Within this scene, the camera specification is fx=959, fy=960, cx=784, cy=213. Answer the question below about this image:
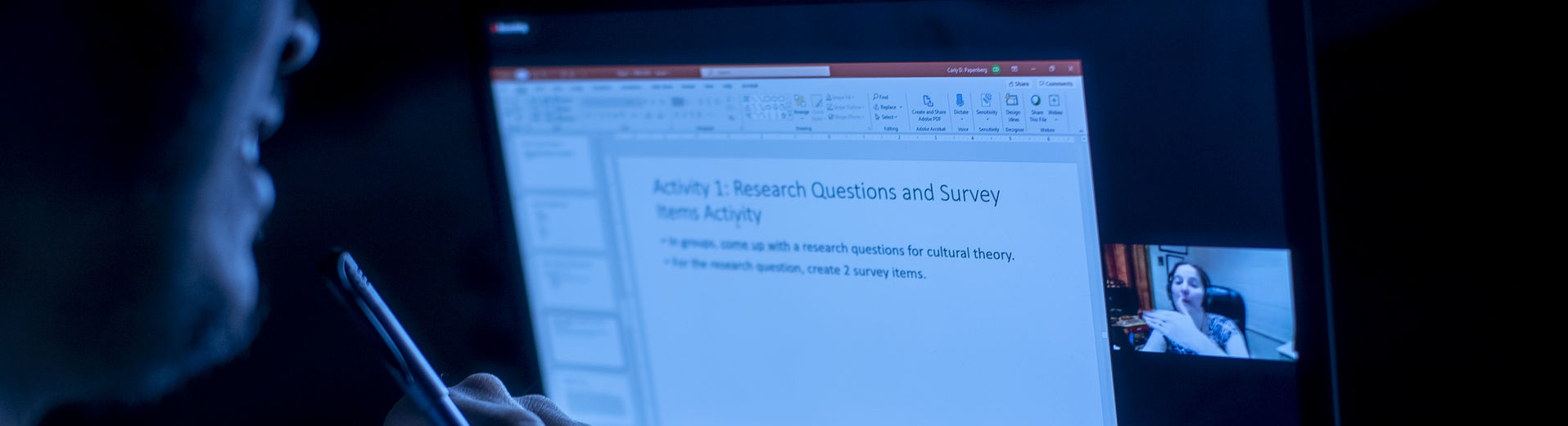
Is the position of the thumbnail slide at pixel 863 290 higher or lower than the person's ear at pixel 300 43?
lower

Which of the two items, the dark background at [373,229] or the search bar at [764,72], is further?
the dark background at [373,229]

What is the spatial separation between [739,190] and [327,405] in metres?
0.48

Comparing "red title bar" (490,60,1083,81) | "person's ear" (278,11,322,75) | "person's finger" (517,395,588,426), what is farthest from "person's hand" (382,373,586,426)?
"person's ear" (278,11,322,75)

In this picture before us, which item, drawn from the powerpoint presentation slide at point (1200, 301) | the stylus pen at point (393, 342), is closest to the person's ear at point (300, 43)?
the stylus pen at point (393, 342)

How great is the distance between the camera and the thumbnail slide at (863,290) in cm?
52

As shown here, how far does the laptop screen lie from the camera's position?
510 mm

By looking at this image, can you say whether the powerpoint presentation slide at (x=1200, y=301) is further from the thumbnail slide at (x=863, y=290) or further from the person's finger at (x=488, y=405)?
the person's finger at (x=488, y=405)

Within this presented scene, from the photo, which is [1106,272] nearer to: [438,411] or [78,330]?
[438,411]

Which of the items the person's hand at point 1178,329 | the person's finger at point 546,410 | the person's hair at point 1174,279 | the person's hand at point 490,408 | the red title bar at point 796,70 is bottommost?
the person's finger at point 546,410

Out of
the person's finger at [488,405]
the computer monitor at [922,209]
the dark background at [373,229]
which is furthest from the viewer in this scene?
the dark background at [373,229]

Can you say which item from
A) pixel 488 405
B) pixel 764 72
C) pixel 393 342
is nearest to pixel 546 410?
pixel 488 405

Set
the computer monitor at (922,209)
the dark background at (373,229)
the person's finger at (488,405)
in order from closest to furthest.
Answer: the computer monitor at (922,209) < the person's finger at (488,405) < the dark background at (373,229)

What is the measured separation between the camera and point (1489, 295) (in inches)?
21.2

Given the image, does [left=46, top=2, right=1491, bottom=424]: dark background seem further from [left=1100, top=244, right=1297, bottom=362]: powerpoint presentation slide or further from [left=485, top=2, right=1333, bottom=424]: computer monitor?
[left=1100, top=244, right=1297, bottom=362]: powerpoint presentation slide
